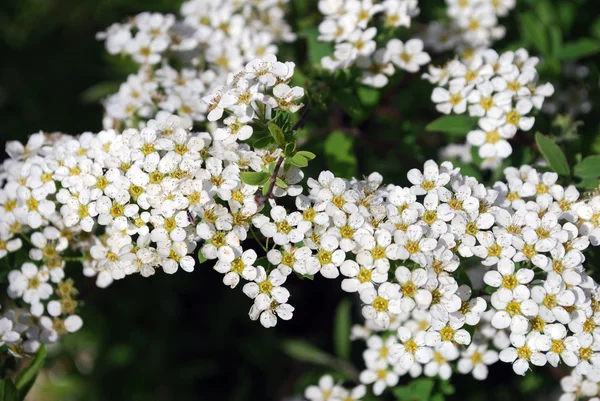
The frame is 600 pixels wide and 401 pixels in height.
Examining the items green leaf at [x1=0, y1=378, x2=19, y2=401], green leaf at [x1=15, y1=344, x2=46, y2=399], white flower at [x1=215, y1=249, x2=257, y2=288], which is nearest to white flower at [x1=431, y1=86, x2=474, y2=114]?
white flower at [x1=215, y1=249, x2=257, y2=288]

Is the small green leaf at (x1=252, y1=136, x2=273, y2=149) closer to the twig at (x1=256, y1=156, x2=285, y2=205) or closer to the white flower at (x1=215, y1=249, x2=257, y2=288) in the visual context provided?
the twig at (x1=256, y1=156, x2=285, y2=205)

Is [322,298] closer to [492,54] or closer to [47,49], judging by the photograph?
[492,54]

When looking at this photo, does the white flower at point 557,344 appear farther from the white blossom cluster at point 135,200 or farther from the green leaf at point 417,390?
the white blossom cluster at point 135,200

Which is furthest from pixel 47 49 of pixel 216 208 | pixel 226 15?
pixel 216 208

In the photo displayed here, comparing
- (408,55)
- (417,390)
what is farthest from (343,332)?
(408,55)

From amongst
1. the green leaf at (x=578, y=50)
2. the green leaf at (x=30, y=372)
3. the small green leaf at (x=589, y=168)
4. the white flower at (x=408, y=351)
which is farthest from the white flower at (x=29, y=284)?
the green leaf at (x=578, y=50)

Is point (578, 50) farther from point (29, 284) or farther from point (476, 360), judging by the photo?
point (29, 284)
